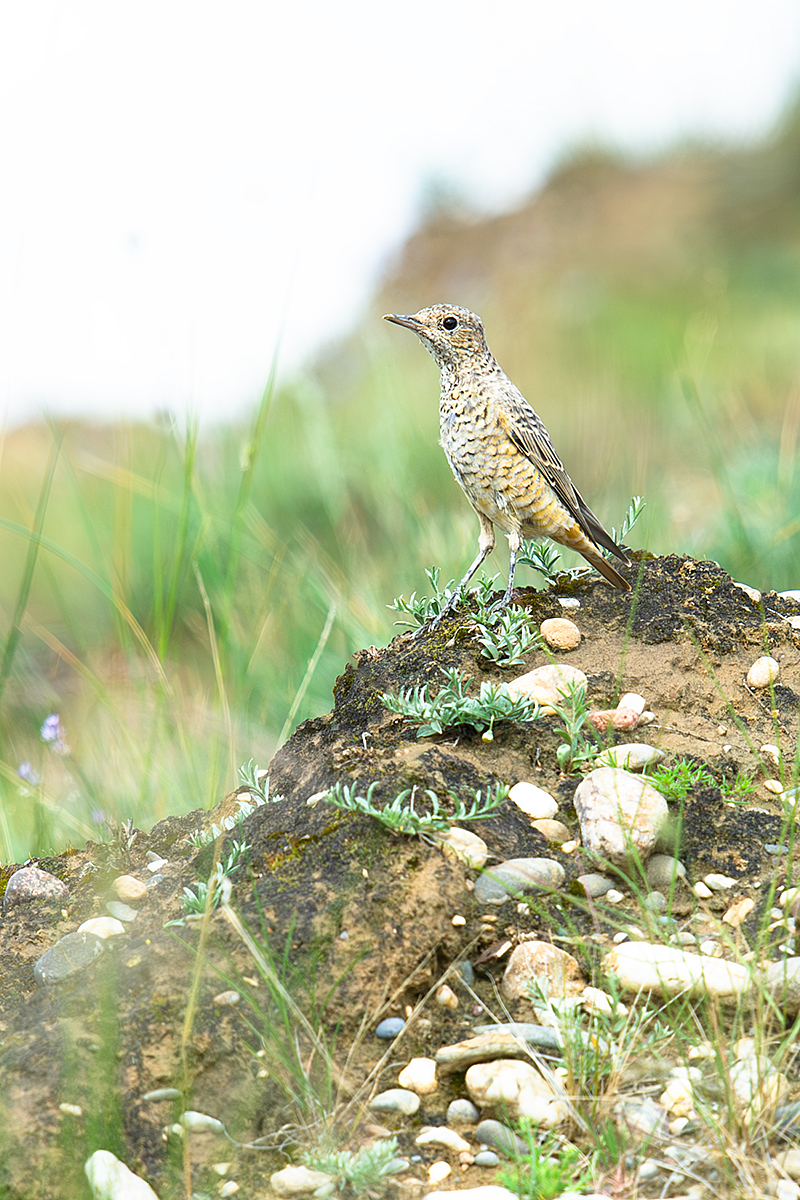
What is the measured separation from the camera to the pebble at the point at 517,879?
2305 millimetres

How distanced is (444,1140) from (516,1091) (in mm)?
161

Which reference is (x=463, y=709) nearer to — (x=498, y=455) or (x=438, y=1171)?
(x=438, y=1171)

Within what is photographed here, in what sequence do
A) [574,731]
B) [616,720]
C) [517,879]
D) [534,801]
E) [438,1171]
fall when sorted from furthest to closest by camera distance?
[616,720]
[574,731]
[534,801]
[517,879]
[438,1171]

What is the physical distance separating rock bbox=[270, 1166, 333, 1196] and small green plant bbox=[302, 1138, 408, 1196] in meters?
0.01

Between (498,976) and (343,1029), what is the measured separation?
0.36 m

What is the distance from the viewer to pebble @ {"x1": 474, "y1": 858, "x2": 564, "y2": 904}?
2305 millimetres

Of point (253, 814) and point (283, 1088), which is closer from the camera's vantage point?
point (283, 1088)

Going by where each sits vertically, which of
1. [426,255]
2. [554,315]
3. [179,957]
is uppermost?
[426,255]

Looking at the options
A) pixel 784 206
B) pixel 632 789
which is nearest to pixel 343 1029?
pixel 632 789

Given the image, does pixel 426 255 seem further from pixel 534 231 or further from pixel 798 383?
pixel 798 383

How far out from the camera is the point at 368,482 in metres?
8.15

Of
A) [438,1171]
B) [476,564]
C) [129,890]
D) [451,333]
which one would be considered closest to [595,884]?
[438,1171]

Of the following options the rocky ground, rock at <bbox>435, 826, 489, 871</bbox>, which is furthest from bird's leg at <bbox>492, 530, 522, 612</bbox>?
rock at <bbox>435, 826, 489, 871</bbox>

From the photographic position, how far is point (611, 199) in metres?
17.9
